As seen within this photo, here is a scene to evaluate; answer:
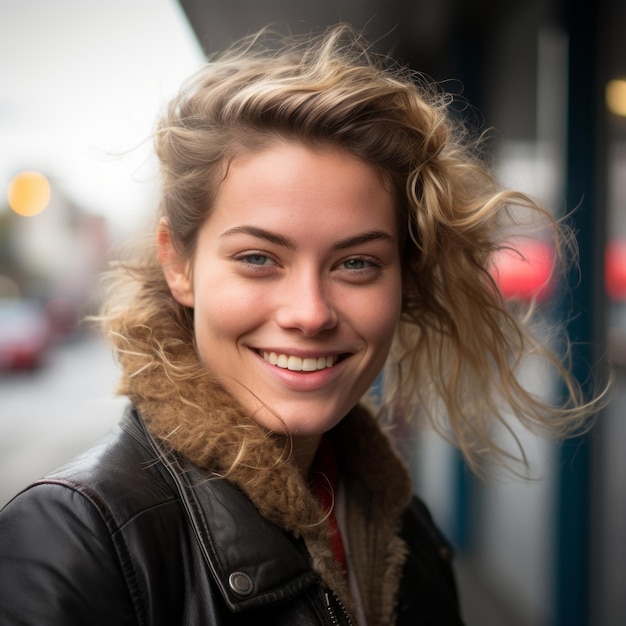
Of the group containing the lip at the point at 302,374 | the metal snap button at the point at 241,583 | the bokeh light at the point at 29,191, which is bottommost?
the metal snap button at the point at 241,583

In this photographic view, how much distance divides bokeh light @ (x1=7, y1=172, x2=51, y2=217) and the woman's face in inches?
258

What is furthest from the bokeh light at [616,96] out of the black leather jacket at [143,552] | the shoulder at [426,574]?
the black leather jacket at [143,552]

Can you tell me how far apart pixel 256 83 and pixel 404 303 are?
2.19 ft

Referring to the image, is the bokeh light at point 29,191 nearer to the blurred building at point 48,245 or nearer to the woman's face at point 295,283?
the blurred building at point 48,245

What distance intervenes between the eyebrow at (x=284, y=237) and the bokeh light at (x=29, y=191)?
6.60 m

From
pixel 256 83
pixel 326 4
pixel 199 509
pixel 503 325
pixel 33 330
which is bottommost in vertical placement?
pixel 33 330

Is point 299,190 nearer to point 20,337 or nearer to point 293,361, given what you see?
point 293,361

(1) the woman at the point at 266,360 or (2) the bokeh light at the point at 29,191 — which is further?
(2) the bokeh light at the point at 29,191

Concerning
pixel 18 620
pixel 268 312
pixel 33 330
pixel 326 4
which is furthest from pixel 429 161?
pixel 33 330

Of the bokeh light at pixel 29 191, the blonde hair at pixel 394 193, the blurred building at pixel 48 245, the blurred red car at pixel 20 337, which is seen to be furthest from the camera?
the blurred building at pixel 48 245

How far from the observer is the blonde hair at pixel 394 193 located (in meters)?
1.38

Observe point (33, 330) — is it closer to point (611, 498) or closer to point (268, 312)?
point (611, 498)

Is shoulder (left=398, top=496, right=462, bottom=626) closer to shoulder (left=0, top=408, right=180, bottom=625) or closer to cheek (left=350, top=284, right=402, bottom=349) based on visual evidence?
cheek (left=350, top=284, right=402, bottom=349)

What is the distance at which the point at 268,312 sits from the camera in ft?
4.33
